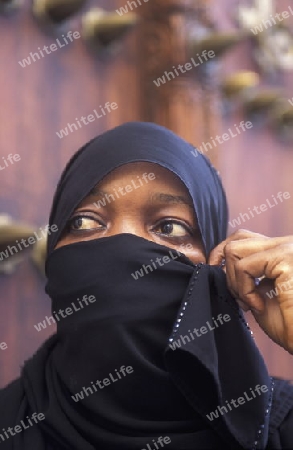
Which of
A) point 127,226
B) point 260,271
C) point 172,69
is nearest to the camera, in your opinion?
point 260,271

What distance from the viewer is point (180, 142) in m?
1.15

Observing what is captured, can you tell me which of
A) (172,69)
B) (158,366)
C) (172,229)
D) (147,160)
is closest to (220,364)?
(158,366)

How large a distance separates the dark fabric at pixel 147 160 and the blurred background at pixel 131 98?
34 cm

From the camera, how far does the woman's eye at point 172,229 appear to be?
106 centimetres

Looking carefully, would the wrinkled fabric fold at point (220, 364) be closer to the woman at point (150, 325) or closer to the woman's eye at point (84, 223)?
the woman at point (150, 325)

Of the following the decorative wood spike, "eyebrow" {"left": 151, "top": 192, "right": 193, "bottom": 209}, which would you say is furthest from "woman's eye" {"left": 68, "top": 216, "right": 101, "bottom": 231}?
the decorative wood spike

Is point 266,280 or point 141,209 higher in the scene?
point 141,209

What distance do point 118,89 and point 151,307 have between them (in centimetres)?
86

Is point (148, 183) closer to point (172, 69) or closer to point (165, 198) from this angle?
point (165, 198)

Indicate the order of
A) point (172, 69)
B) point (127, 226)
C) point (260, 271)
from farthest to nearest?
1. point (172, 69)
2. point (127, 226)
3. point (260, 271)

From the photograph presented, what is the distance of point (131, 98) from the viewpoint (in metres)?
1.69

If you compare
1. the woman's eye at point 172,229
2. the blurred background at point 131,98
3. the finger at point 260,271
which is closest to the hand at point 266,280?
the finger at point 260,271

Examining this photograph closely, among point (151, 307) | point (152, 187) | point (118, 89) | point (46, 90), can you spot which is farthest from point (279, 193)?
point (151, 307)

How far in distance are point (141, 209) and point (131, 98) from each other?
707mm
